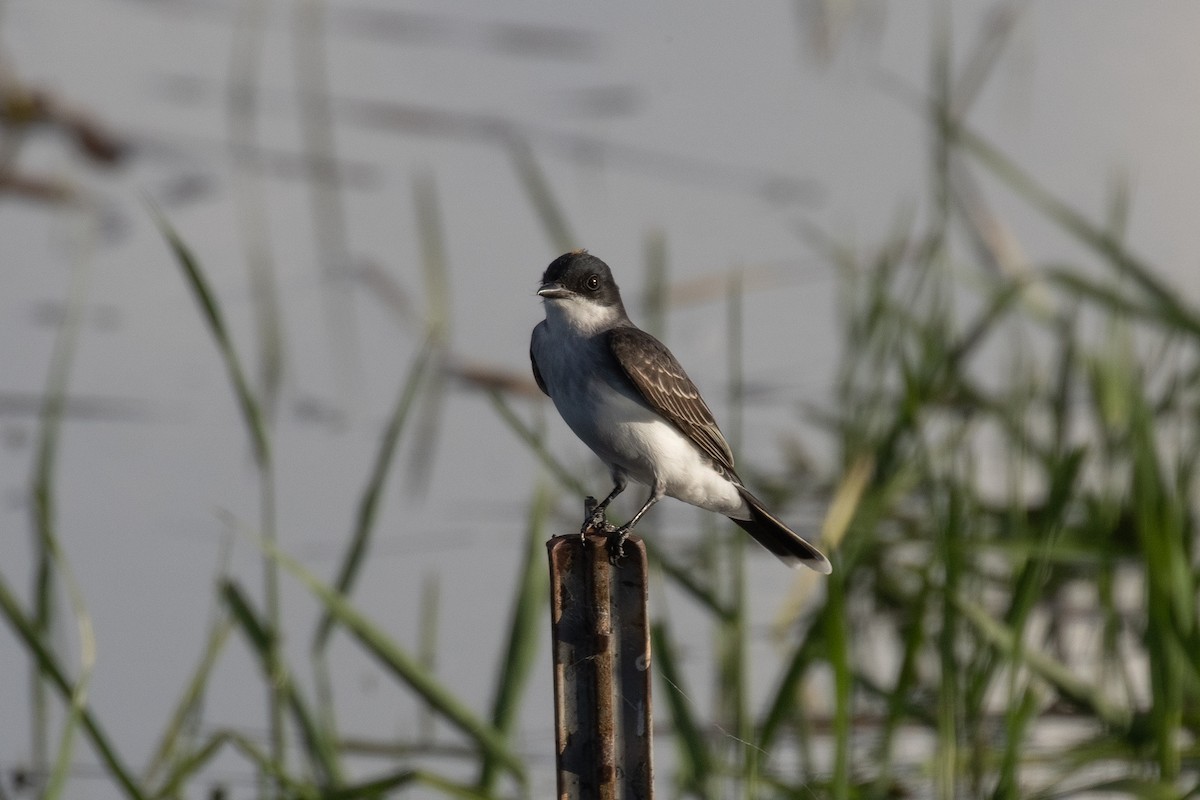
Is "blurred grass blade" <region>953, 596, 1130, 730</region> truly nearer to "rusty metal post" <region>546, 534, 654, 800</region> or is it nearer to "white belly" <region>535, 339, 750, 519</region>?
"white belly" <region>535, 339, 750, 519</region>

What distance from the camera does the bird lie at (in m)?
5.02

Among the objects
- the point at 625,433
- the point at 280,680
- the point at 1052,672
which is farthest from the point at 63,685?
the point at 1052,672

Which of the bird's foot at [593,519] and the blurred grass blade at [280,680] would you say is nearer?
the bird's foot at [593,519]

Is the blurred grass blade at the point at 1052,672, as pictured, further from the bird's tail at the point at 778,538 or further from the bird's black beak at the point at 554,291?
the bird's black beak at the point at 554,291

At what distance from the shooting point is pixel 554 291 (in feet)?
16.6

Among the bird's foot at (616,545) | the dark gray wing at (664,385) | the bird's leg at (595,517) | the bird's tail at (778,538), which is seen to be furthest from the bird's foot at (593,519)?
the bird's tail at (778,538)

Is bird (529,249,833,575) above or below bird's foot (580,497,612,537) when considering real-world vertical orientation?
above

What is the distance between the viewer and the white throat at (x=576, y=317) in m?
5.17

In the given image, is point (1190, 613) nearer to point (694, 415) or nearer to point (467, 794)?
point (694, 415)

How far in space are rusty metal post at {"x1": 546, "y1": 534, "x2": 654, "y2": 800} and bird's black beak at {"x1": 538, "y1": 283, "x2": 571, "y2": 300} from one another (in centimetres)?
222

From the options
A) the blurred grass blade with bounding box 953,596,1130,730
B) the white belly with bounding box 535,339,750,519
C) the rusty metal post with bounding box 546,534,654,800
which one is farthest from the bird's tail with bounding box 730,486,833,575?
the rusty metal post with bounding box 546,534,654,800

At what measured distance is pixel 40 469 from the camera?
498 cm

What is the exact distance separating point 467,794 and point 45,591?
64.5 inches

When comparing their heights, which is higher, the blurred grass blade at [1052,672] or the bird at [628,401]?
the bird at [628,401]
